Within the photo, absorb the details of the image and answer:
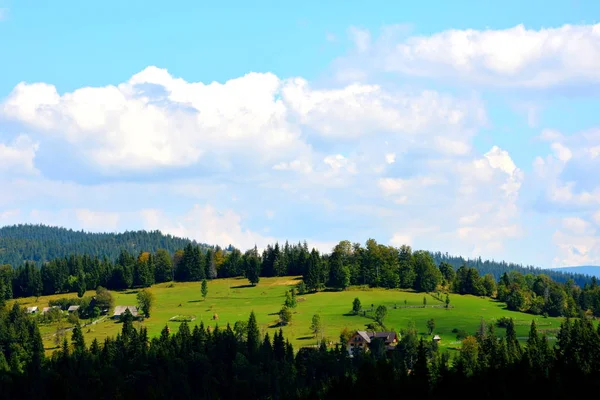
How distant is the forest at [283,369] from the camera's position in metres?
119

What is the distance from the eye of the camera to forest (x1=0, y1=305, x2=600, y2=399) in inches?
4675

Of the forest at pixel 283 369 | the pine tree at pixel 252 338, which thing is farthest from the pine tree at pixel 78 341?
the pine tree at pixel 252 338

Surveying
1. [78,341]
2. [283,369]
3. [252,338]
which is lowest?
[283,369]

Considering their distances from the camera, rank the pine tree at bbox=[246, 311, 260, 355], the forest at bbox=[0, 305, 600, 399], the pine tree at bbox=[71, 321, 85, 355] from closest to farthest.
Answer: the forest at bbox=[0, 305, 600, 399] < the pine tree at bbox=[246, 311, 260, 355] < the pine tree at bbox=[71, 321, 85, 355]

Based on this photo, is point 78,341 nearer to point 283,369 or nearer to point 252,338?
point 252,338

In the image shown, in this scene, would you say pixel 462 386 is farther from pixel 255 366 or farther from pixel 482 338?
pixel 482 338

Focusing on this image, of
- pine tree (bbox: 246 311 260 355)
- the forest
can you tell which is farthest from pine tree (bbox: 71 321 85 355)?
pine tree (bbox: 246 311 260 355)

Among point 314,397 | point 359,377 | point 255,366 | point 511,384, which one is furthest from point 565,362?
point 255,366

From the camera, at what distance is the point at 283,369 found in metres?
163

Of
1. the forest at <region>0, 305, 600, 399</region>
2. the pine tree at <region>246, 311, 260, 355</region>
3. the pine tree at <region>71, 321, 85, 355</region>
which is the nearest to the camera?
the forest at <region>0, 305, 600, 399</region>

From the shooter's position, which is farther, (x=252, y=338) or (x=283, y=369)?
(x=252, y=338)

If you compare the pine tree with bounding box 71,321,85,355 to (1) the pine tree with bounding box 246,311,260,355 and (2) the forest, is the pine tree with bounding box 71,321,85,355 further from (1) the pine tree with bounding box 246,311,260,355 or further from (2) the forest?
(1) the pine tree with bounding box 246,311,260,355

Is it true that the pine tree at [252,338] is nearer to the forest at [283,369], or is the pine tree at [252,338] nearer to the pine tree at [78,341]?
the forest at [283,369]

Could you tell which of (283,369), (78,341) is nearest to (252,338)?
(283,369)
